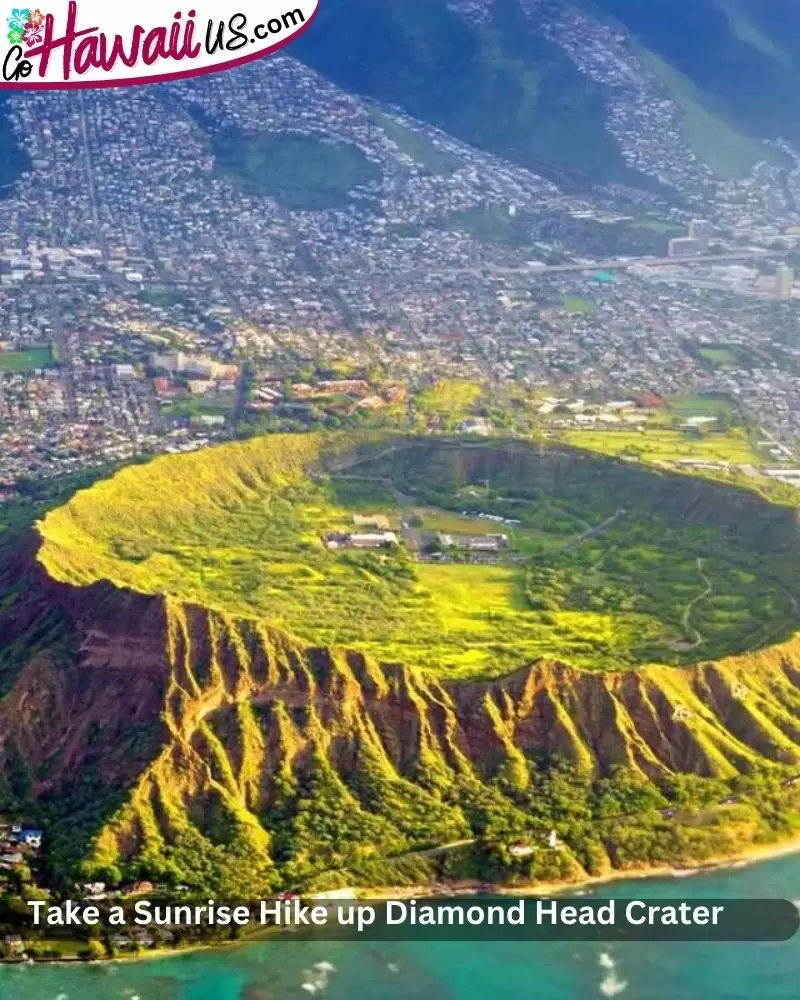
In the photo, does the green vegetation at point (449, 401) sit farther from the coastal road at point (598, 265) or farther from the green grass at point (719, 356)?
the coastal road at point (598, 265)

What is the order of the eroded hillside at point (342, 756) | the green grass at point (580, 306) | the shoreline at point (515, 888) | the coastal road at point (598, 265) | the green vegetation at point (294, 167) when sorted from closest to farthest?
1. the shoreline at point (515, 888)
2. the eroded hillside at point (342, 756)
3. the green grass at point (580, 306)
4. the coastal road at point (598, 265)
5. the green vegetation at point (294, 167)

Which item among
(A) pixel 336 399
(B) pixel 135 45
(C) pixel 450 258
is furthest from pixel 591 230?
(B) pixel 135 45

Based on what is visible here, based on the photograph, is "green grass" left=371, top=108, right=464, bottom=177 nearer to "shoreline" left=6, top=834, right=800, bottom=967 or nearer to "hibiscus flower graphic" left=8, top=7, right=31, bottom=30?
"hibiscus flower graphic" left=8, top=7, right=31, bottom=30

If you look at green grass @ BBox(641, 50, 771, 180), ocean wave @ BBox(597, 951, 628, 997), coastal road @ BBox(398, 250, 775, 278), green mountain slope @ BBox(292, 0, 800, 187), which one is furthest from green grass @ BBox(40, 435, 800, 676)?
green grass @ BBox(641, 50, 771, 180)

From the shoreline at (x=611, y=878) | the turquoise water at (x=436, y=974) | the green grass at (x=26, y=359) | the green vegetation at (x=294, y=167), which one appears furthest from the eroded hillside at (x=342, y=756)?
the green vegetation at (x=294, y=167)

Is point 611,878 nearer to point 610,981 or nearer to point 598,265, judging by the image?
point 610,981

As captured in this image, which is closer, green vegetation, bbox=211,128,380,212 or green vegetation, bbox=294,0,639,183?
green vegetation, bbox=211,128,380,212

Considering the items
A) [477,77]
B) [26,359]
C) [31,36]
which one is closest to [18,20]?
[31,36]
